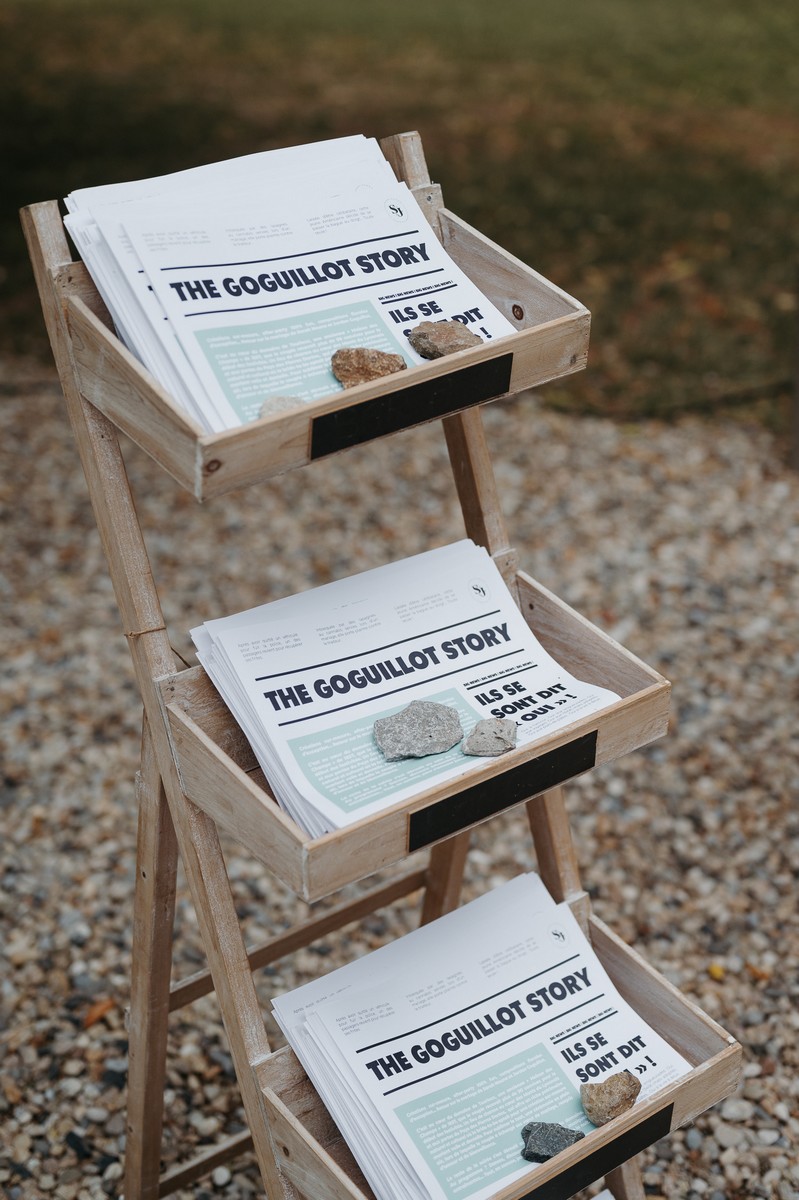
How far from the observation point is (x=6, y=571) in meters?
4.39

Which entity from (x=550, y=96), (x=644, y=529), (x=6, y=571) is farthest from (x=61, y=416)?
(x=550, y=96)

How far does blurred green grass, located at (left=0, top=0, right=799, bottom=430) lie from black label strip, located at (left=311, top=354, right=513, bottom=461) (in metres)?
3.89

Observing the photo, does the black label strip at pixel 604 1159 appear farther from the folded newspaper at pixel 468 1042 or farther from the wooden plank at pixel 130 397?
the wooden plank at pixel 130 397

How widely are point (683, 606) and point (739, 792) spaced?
34.6 inches

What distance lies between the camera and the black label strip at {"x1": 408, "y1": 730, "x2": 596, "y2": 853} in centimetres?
157

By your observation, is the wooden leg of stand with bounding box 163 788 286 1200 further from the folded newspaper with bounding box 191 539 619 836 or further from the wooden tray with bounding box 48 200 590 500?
the wooden tray with bounding box 48 200 590 500

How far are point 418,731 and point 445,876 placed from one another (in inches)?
33.6

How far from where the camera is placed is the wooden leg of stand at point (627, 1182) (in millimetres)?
2033

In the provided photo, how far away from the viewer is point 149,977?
6.70 ft

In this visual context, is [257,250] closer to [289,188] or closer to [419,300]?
[289,188]

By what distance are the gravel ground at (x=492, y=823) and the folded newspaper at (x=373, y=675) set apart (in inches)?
49.8

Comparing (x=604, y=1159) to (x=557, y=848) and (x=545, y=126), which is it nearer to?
(x=557, y=848)

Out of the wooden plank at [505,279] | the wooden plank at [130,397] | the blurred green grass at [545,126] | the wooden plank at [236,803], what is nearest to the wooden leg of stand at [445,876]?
the wooden plank at [236,803]

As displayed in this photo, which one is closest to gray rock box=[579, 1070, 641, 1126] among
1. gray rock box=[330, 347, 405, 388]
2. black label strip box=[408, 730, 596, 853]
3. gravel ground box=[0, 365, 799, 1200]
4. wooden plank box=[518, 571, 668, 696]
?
black label strip box=[408, 730, 596, 853]
